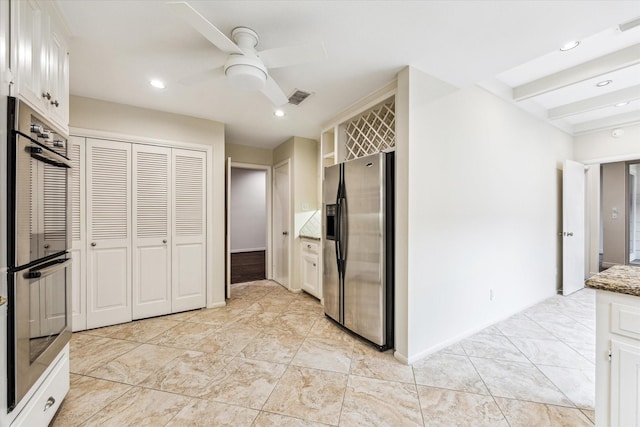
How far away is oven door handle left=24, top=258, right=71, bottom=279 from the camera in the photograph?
1.22 meters

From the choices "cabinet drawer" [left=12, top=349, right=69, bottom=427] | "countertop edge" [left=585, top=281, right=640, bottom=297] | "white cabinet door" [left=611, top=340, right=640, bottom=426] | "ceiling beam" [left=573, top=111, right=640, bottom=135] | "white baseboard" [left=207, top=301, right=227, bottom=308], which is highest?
"ceiling beam" [left=573, top=111, right=640, bottom=135]

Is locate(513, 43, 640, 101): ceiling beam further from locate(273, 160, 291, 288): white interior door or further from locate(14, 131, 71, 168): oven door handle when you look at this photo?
locate(14, 131, 71, 168): oven door handle

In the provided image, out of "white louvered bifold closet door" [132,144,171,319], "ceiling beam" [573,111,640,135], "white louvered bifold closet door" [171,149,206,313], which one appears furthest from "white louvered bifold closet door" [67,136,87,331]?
"ceiling beam" [573,111,640,135]

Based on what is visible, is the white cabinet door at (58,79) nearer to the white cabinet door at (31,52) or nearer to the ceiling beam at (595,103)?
the white cabinet door at (31,52)

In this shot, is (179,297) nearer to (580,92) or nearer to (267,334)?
(267,334)

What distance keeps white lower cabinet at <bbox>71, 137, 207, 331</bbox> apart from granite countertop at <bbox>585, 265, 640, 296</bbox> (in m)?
3.49

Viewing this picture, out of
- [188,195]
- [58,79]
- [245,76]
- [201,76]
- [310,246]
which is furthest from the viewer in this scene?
[310,246]

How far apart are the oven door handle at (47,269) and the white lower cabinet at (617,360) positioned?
104 inches

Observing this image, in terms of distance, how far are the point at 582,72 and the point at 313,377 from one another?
372 centimetres

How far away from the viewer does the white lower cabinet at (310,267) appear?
12.1ft

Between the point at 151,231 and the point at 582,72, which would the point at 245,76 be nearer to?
the point at 151,231

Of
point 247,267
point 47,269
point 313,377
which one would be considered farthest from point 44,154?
point 247,267

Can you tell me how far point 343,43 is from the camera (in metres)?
1.86

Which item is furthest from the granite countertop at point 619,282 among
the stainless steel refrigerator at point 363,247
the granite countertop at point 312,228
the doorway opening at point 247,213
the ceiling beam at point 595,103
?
the doorway opening at point 247,213
